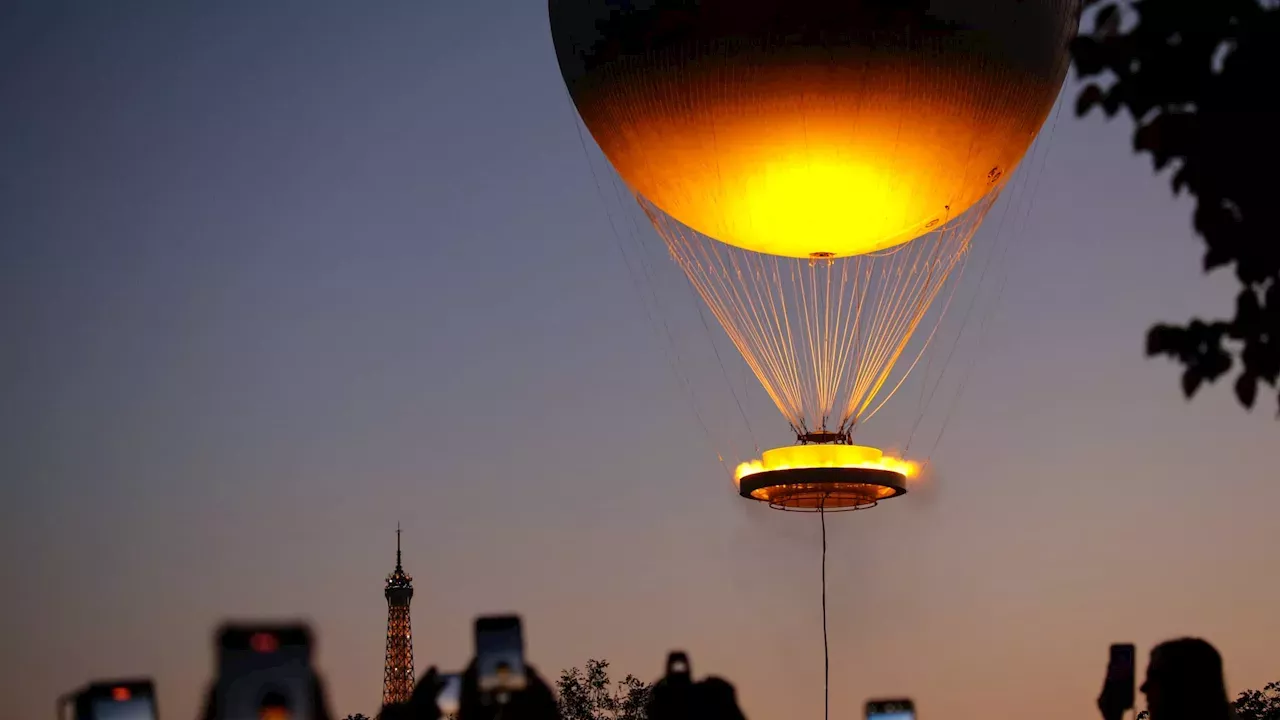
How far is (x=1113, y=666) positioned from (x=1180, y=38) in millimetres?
3332

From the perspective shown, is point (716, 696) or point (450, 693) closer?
point (716, 696)

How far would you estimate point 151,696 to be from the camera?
7.94 metres

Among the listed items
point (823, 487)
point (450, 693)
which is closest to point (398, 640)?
point (823, 487)

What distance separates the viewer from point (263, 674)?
24.8ft

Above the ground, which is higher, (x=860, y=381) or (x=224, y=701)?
(x=860, y=381)

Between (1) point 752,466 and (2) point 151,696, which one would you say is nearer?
(2) point 151,696

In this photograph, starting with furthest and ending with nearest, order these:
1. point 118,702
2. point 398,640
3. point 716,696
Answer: point 398,640, point 716,696, point 118,702

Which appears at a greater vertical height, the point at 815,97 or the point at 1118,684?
the point at 815,97

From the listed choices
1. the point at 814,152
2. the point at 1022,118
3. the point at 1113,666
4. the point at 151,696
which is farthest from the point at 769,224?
the point at 151,696

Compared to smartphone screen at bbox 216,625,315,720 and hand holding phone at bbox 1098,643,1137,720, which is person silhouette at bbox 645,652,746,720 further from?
smartphone screen at bbox 216,625,315,720

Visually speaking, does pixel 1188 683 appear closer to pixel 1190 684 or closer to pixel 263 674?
pixel 1190 684

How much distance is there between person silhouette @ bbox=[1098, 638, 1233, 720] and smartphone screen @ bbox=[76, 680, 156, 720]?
458cm

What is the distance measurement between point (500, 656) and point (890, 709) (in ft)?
7.59

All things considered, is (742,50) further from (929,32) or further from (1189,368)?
(1189,368)
